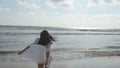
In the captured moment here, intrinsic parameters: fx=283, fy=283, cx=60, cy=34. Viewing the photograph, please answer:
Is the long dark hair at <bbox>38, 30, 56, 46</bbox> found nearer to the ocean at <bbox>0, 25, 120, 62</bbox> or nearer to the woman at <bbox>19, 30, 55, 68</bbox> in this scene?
the woman at <bbox>19, 30, 55, 68</bbox>

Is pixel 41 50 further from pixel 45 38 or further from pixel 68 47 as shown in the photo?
pixel 68 47

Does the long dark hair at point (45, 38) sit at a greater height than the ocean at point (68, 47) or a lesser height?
greater

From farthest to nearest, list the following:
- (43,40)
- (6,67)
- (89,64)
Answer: (89,64), (6,67), (43,40)

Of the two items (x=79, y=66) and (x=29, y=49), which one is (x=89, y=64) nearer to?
(x=79, y=66)

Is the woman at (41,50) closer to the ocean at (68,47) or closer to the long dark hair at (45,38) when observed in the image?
the long dark hair at (45,38)

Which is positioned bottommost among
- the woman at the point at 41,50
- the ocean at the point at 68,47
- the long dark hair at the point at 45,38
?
the ocean at the point at 68,47

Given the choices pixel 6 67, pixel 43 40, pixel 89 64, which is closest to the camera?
pixel 43 40

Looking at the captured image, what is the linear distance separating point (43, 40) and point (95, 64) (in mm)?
6367

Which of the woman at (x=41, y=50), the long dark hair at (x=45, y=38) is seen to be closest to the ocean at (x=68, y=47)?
the woman at (x=41, y=50)

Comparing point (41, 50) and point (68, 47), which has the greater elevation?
point (41, 50)

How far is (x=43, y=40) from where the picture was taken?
829cm

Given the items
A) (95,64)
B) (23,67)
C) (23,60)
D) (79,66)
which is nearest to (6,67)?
(23,67)

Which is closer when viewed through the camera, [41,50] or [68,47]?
[41,50]

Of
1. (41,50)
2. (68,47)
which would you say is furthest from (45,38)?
(68,47)
